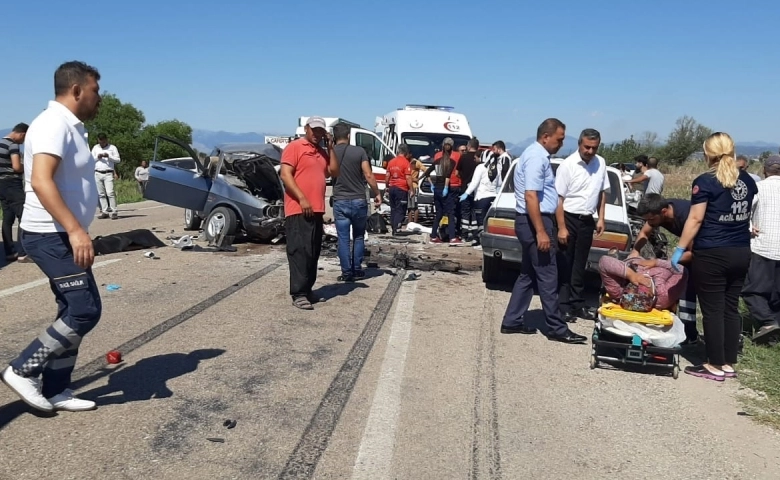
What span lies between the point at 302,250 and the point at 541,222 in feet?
8.40

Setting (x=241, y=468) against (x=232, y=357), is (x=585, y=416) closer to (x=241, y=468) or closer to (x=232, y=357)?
(x=241, y=468)

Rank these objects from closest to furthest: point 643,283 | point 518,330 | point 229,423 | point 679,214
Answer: point 229,423, point 643,283, point 679,214, point 518,330

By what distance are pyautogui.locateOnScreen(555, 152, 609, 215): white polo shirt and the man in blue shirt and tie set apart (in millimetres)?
537

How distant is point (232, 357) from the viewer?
5473 mm

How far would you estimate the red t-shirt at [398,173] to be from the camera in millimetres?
13758

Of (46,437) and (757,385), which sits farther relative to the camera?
(757,385)

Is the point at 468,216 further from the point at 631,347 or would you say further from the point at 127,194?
the point at 127,194

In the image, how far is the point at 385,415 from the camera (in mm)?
4445

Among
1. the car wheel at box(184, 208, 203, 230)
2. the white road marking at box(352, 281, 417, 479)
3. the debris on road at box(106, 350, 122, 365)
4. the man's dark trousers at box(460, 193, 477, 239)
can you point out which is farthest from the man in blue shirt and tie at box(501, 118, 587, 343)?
the car wheel at box(184, 208, 203, 230)

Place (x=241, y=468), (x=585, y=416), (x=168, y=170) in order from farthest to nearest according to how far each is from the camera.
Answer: (x=168, y=170)
(x=585, y=416)
(x=241, y=468)

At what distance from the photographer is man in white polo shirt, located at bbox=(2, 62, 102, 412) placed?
3723 mm

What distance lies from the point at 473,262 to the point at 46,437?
766 centimetres

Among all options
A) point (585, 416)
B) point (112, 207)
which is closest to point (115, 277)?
point (585, 416)

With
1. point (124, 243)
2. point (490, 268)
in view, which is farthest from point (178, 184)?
point (490, 268)
